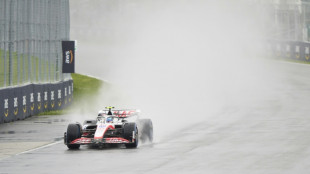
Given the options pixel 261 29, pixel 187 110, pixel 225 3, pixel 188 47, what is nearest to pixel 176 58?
pixel 188 47

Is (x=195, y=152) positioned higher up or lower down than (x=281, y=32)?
lower down

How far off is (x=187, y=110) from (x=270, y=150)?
13232 millimetres

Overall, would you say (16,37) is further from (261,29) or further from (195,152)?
(261,29)

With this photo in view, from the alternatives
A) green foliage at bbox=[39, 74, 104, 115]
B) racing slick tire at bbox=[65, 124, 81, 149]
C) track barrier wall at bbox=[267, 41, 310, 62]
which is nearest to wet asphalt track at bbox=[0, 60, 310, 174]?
racing slick tire at bbox=[65, 124, 81, 149]

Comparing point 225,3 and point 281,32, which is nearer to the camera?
point 281,32

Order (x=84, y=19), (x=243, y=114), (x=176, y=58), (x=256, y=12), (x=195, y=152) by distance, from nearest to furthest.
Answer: (x=195, y=152)
(x=243, y=114)
(x=176, y=58)
(x=256, y=12)
(x=84, y=19)

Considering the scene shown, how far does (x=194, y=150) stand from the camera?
1877 centimetres

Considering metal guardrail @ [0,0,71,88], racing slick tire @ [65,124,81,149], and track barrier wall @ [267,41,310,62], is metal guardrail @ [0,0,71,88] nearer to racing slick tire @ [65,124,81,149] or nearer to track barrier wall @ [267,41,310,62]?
racing slick tire @ [65,124,81,149]

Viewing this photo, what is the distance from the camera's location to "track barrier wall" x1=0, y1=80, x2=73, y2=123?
92.6ft

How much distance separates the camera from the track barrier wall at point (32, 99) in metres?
28.2

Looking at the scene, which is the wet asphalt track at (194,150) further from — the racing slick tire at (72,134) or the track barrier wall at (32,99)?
the track barrier wall at (32,99)

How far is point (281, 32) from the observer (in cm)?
5916

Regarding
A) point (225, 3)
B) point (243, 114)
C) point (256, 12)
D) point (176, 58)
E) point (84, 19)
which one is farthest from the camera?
point (84, 19)

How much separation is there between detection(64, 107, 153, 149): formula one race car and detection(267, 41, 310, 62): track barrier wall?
30.9 metres
